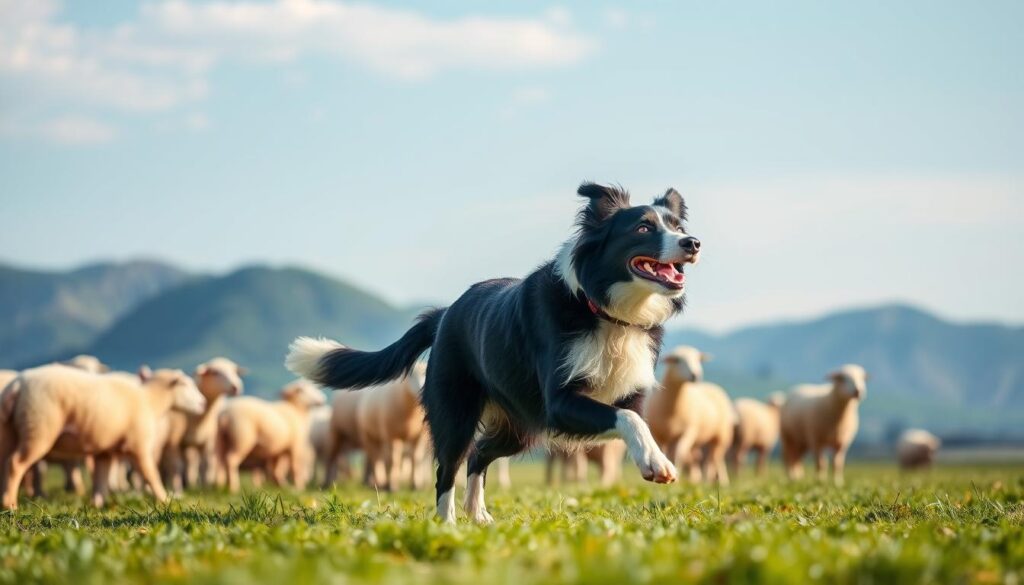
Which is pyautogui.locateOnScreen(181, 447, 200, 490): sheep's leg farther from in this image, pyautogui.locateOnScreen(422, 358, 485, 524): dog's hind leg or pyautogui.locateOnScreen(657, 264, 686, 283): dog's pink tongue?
pyautogui.locateOnScreen(657, 264, 686, 283): dog's pink tongue

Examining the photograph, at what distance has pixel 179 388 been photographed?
17.2 m

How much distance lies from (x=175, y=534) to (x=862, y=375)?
20471 millimetres

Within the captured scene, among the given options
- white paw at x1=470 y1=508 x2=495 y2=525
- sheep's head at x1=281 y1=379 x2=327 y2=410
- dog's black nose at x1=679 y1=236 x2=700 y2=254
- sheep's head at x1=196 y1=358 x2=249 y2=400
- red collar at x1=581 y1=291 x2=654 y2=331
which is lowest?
sheep's head at x1=281 y1=379 x2=327 y2=410

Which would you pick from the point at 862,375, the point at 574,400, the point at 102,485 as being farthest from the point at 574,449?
the point at 862,375

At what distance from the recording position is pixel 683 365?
2159 centimetres

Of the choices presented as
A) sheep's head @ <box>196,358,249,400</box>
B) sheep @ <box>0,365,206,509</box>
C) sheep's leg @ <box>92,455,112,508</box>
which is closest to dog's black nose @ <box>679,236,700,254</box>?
sheep @ <box>0,365,206,509</box>

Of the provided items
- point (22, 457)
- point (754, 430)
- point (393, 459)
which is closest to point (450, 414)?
point (22, 457)

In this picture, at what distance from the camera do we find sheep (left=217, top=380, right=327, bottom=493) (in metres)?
22.3

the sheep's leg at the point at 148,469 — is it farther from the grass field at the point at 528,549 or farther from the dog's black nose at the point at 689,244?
the dog's black nose at the point at 689,244

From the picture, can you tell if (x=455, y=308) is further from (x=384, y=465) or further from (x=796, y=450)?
(x=796, y=450)

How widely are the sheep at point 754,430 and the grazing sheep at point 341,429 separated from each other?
1122cm

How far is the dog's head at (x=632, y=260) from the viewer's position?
8.32 m

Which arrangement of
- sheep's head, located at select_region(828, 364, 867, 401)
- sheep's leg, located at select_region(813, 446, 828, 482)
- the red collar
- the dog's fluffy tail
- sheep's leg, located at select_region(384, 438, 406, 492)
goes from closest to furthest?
the red collar
the dog's fluffy tail
sheep's leg, located at select_region(384, 438, 406, 492)
sheep's head, located at select_region(828, 364, 867, 401)
sheep's leg, located at select_region(813, 446, 828, 482)

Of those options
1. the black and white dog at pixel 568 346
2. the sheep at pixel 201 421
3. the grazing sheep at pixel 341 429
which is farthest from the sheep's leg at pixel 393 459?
the black and white dog at pixel 568 346
